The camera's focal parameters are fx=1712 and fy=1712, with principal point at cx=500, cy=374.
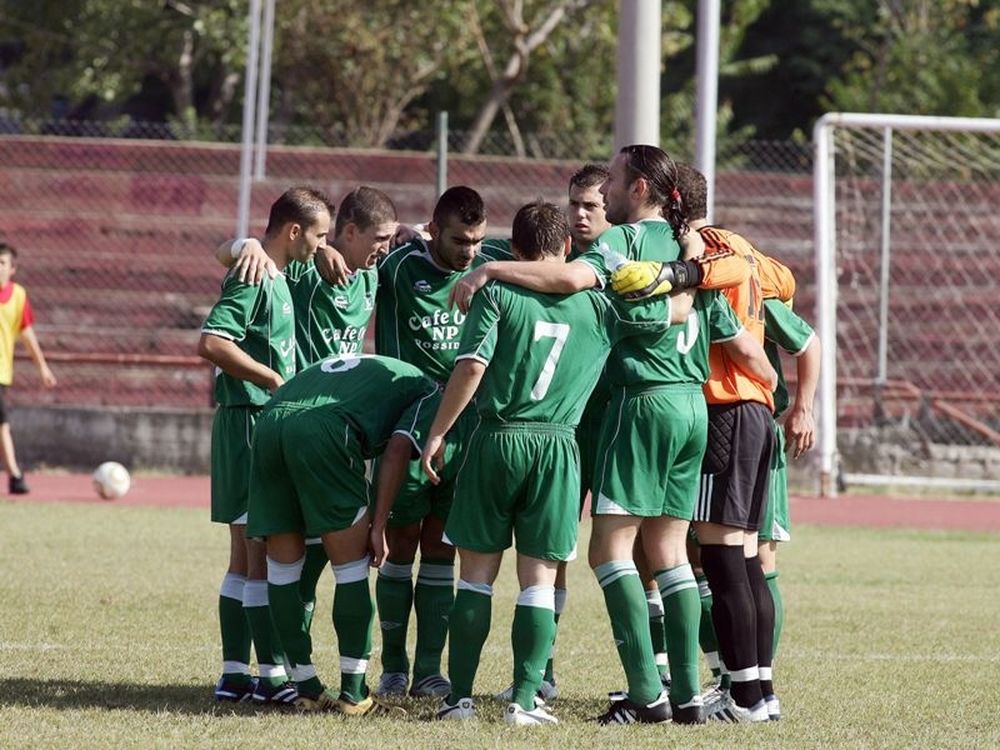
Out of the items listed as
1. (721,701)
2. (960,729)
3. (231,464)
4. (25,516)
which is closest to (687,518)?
(721,701)

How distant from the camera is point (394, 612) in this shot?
7.21 meters

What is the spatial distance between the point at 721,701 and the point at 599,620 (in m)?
2.58

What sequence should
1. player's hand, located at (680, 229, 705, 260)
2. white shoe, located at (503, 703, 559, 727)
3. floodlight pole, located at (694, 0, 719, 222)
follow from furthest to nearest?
1. floodlight pole, located at (694, 0, 719, 222)
2. player's hand, located at (680, 229, 705, 260)
3. white shoe, located at (503, 703, 559, 727)

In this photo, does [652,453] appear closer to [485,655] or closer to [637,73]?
[485,655]

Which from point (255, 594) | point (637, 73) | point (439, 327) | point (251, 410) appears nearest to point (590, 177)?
point (439, 327)

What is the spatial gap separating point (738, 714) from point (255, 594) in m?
1.97

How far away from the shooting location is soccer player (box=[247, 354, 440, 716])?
639cm

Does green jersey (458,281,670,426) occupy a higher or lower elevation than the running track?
higher

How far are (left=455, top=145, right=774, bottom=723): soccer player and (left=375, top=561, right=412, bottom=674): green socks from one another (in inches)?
41.3

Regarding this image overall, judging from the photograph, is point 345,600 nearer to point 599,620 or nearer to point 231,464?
point 231,464

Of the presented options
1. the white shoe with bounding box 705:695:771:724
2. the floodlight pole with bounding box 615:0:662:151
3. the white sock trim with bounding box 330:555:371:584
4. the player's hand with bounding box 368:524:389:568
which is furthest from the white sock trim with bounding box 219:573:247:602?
the floodlight pole with bounding box 615:0:662:151

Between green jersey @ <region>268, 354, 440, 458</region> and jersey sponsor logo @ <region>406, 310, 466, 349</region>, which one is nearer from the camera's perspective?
green jersey @ <region>268, 354, 440, 458</region>

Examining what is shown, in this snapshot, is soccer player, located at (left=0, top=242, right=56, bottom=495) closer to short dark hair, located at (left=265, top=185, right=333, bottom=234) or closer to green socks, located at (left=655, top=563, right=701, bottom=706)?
short dark hair, located at (left=265, top=185, right=333, bottom=234)

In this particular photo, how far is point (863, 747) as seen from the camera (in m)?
5.99
